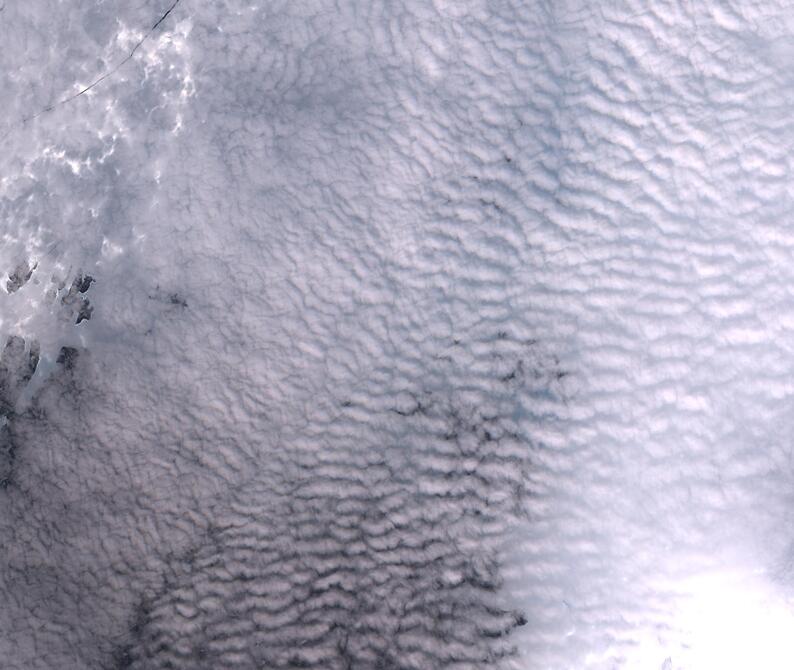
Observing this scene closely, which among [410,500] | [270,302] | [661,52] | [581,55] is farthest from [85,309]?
[661,52]

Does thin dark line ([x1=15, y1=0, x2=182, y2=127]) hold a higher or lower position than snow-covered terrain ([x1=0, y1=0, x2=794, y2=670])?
higher

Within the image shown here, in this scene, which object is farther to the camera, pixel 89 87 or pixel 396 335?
pixel 89 87

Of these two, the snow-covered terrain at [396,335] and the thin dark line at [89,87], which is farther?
the thin dark line at [89,87]

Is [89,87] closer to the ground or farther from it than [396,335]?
farther from it

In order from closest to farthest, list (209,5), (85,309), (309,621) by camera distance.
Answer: (309,621) → (85,309) → (209,5)

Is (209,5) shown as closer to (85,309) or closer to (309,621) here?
(85,309)

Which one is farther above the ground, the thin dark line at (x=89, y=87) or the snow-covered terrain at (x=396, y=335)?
the thin dark line at (x=89, y=87)

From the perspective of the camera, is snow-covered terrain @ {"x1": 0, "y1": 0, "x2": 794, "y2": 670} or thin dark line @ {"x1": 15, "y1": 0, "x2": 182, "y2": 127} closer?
snow-covered terrain @ {"x1": 0, "y1": 0, "x2": 794, "y2": 670}

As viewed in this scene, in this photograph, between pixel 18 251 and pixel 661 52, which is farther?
pixel 661 52
